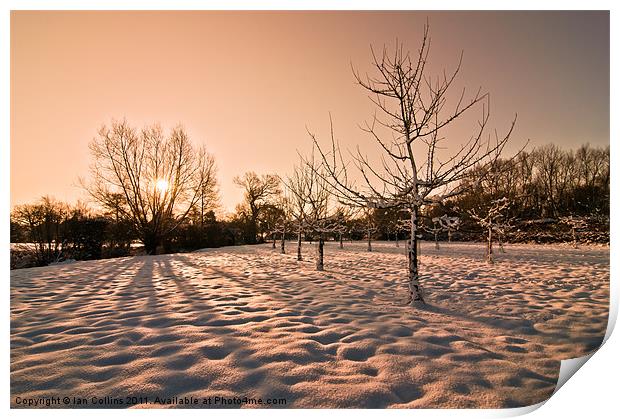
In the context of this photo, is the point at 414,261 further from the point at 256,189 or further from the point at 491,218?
the point at 256,189

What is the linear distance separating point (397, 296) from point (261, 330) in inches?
109

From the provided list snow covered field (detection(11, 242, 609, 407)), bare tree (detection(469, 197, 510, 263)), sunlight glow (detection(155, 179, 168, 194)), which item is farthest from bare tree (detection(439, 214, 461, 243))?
sunlight glow (detection(155, 179, 168, 194))

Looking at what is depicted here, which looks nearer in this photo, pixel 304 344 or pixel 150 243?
pixel 304 344

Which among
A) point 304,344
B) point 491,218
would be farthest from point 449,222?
point 491,218

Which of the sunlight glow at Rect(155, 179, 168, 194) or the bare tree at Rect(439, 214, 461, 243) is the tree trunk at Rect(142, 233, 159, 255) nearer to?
the sunlight glow at Rect(155, 179, 168, 194)

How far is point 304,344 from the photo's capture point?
2.57m

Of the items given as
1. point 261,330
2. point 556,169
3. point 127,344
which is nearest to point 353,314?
point 261,330

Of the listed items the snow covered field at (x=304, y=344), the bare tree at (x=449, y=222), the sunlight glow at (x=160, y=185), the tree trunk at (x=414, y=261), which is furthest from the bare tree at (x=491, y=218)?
the sunlight glow at (x=160, y=185)

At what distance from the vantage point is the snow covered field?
76.5 inches

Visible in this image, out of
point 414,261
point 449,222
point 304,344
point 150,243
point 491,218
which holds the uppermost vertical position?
point 491,218
